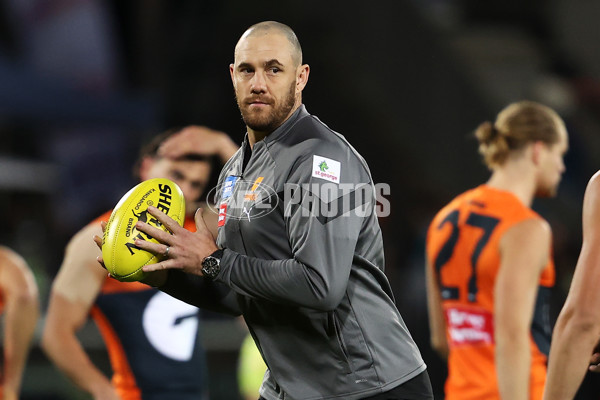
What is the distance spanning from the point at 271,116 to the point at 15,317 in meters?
2.72

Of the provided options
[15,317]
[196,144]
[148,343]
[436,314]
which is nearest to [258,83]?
[196,144]

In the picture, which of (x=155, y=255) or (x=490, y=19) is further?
(x=490, y=19)

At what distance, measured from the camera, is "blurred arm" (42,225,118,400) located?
3875 mm

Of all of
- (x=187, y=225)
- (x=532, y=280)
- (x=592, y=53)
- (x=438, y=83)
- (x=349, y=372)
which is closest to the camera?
(x=349, y=372)

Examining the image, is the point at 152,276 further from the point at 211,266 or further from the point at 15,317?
the point at 15,317

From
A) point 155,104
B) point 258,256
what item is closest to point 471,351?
point 258,256

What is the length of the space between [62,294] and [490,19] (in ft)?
36.5

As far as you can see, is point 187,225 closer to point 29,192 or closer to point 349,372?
point 349,372

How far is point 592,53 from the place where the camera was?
42.1ft

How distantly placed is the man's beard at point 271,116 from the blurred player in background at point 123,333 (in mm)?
1554

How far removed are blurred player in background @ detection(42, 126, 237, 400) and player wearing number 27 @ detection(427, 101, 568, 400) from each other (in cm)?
125

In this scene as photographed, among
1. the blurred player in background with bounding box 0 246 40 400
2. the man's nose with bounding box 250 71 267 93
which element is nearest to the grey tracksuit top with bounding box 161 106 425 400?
the man's nose with bounding box 250 71 267 93

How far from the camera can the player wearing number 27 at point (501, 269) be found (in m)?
3.76

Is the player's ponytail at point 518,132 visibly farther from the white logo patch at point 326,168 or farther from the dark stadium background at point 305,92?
the dark stadium background at point 305,92
